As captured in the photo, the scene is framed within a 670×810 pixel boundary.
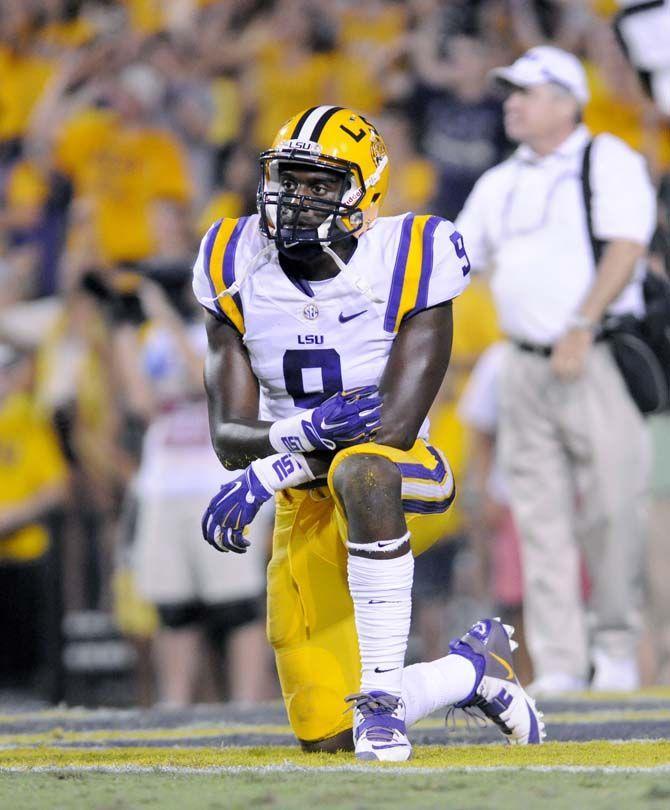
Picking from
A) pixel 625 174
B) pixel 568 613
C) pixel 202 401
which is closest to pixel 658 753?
pixel 568 613

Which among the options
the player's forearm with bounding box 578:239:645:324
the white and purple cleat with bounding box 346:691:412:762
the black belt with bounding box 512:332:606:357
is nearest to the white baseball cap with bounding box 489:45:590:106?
the player's forearm with bounding box 578:239:645:324

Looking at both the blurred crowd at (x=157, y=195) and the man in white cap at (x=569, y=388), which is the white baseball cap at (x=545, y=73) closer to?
the man in white cap at (x=569, y=388)

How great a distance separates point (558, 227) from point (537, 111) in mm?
388

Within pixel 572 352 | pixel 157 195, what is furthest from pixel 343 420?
pixel 157 195

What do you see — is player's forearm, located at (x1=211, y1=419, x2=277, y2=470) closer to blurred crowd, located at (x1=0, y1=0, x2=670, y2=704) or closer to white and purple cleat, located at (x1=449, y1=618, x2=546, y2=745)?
white and purple cleat, located at (x1=449, y1=618, x2=546, y2=745)

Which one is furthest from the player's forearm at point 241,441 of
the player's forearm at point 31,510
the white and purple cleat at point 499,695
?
the player's forearm at point 31,510

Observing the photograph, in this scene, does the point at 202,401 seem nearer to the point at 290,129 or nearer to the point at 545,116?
the point at 545,116

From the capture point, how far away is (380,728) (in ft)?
9.75

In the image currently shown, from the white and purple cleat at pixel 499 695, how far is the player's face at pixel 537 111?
2.23 m

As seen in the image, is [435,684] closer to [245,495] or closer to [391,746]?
[391,746]

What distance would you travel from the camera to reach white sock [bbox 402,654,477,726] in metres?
Result: 3.17

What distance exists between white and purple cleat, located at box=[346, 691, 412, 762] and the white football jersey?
2.24ft

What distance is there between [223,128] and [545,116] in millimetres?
2574

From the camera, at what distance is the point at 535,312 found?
504 cm
